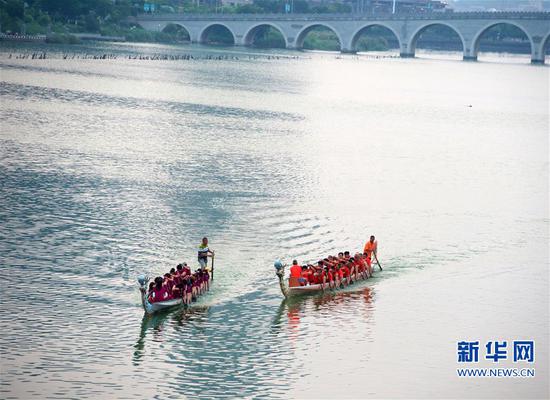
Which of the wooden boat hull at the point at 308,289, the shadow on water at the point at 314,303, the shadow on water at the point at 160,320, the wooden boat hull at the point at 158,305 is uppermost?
the wooden boat hull at the point at 158,305

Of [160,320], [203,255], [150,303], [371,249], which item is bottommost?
[160,320]

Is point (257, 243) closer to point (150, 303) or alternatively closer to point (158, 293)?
point (158, 293)

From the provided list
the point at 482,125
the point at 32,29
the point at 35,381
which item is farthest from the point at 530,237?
the point at 32,29

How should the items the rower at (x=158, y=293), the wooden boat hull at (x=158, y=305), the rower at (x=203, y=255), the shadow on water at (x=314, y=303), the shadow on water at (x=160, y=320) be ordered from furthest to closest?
the rower at (x=203, y=255) → the shadow on water at (x=314, y=303) → the rower at (x=158, y=293) → the wooden boat hull at (x=158, y=305) → the shadow on water at (x=160, y=320)

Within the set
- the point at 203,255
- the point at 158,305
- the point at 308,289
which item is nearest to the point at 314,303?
the point at 308,289

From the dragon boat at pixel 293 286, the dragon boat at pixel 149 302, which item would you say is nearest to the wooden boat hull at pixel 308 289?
the dragon boat at pixel 293 286

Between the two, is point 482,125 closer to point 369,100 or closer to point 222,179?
point 369,100

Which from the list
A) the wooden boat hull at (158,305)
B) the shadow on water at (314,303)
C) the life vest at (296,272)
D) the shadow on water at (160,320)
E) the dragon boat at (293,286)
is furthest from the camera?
the life vest at (296,272)

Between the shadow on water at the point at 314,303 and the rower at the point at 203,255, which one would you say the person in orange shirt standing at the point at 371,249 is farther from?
the rower at the point at 203,255

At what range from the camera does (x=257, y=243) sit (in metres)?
43.1

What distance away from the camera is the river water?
2966cm

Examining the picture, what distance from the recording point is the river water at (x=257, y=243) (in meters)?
29.7

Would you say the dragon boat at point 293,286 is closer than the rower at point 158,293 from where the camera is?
No

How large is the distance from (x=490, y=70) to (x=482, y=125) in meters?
93.2
